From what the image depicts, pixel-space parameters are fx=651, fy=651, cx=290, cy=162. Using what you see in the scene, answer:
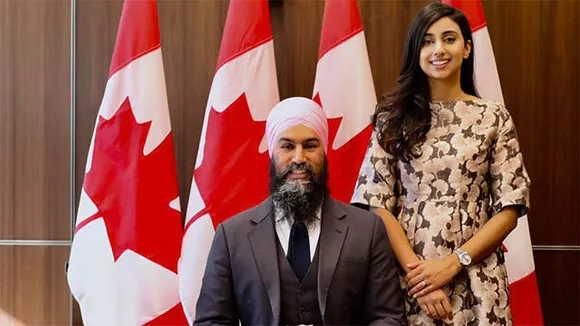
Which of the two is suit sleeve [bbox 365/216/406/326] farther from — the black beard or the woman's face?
the woman's face

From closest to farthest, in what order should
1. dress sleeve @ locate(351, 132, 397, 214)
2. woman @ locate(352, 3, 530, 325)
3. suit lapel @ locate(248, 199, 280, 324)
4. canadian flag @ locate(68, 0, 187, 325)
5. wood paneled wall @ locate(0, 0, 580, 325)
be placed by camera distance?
suit lapel @ locate(248, 199, 280, 324) < woman @ locate(352, 3, 530, 325) < dress sleeve @ locate(351, 132, 397, 214) < canadian flag @ locate(68, 0, 187, 325) < wood paneled wall @ locate(0, 0, 580, 325)

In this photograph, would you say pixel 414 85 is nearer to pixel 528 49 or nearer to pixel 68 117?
pixel 528 49

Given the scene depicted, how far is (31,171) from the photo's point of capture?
3.25 meters

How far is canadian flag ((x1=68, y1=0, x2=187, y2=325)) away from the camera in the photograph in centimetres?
271

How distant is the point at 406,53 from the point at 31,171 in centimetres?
210

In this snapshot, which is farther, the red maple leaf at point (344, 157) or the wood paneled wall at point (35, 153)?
the wood paneled wall at point (35, 153)

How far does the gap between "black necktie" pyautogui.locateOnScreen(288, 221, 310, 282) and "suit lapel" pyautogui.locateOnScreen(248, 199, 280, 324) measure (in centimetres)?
5

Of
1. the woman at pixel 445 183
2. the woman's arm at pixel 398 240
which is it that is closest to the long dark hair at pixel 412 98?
the woman at pixel 445 183

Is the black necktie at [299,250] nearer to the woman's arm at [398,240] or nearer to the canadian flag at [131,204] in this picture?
the woman's arm at [398,240]

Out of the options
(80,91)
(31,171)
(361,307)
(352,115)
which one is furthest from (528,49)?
(31,171)

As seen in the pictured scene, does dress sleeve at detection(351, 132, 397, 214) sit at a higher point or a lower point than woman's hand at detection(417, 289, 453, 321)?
higher

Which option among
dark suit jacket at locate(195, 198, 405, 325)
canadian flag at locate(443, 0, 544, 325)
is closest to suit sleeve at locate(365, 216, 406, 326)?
dark suit jacket at locate(195, 198, 405, 325)

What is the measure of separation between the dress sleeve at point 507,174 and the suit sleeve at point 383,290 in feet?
1.23

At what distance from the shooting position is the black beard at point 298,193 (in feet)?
6.02
